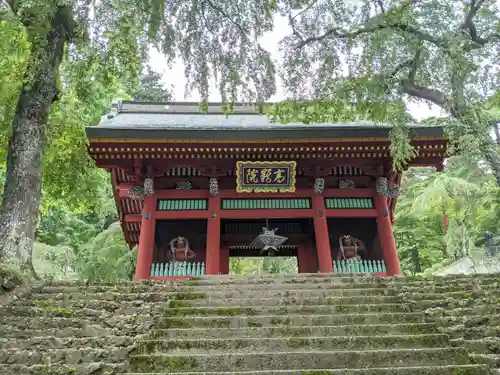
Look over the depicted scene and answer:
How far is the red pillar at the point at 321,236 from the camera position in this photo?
997 cm

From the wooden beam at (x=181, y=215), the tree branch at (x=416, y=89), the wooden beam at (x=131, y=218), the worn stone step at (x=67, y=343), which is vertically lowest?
the worn stone step at (x=67, y=343)

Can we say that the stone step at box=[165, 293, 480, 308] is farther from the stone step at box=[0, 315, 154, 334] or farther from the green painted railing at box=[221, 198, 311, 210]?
the green painted railing at box=[221, 198, 311, 210]

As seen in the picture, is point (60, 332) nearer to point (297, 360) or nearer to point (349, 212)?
point (297, 360)

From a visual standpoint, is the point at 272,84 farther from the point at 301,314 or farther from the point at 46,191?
the point at 46,191

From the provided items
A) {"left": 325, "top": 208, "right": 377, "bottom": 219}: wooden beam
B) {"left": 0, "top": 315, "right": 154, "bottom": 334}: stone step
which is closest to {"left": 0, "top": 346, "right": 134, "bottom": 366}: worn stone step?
{"left": 0, "top": 315, "right": 154, "bottom": 334}: stone step

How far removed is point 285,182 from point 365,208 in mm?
2167

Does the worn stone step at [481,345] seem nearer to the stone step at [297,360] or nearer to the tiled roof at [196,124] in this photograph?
the stone step at [297,360]

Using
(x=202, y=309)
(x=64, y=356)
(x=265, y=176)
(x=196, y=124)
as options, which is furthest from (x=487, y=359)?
(x=196, y=124)

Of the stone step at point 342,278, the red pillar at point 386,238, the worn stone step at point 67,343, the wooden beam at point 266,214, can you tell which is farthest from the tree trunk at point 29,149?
the red pillar at point 386,238

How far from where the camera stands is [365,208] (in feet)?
35.5

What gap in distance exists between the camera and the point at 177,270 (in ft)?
33.5

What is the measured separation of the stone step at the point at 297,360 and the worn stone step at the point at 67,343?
17.4 inches

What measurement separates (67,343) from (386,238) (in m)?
8.17

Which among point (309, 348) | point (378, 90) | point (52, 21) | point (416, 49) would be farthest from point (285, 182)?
point (309, 348)
